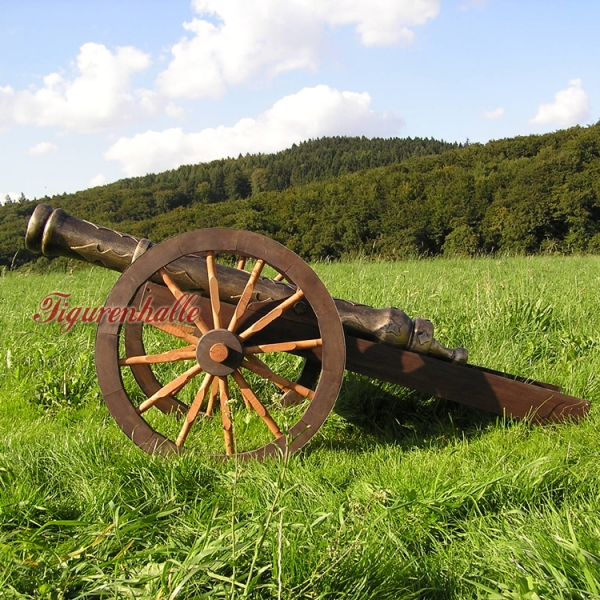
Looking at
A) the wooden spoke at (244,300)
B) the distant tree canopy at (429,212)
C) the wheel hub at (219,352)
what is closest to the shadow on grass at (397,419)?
the wheel hub at (219,352)

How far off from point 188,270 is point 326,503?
5.21ft

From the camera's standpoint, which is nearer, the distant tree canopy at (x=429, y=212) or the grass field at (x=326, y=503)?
the grass field at (x=326, y=503)

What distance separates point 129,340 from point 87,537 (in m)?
2.02

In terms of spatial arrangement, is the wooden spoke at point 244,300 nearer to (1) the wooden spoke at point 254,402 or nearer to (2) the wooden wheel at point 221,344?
(2) the wooden wheel at point 221,344

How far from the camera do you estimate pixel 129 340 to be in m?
4.24

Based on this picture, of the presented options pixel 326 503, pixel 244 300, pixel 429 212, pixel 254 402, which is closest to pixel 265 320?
pixel 244 300

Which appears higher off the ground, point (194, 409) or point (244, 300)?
point (244, 300)

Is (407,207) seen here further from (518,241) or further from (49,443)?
(49,443)

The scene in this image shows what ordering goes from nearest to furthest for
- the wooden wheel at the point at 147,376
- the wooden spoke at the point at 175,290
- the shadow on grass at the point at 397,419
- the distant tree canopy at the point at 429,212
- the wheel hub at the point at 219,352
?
the wheel hub at the point at 219,352 → the wooden spoke at the point at 175,290 → the shadow on grass at the point at 397,419 → the wooden wheel at the point at 147,376 → the distant tree canopy at the point at 429,212

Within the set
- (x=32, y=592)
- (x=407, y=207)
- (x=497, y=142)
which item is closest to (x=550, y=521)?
(x=32, y=592)

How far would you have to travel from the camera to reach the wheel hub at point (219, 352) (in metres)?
3.17

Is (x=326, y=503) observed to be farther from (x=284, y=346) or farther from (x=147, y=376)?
(x=147, y=376)

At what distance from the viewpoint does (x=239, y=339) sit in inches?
128

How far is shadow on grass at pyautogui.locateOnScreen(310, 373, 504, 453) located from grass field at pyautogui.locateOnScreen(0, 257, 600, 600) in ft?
0.04
